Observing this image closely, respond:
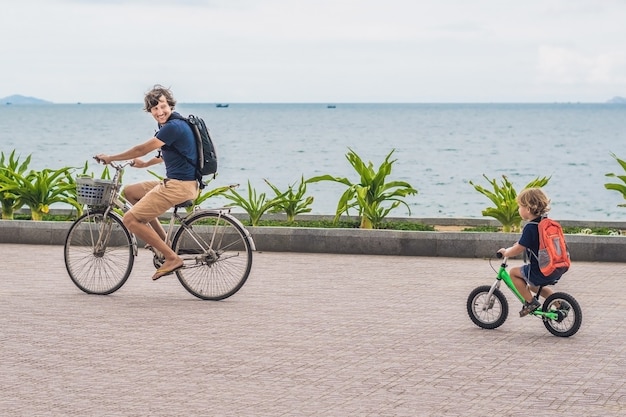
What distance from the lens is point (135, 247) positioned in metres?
10.9

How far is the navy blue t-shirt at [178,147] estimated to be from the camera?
1057 centimetres

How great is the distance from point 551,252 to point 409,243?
5215 mm

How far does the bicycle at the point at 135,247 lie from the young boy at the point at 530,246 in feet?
8.22

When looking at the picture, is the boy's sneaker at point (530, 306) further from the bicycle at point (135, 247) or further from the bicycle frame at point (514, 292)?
the bicycle at point (135, 247)

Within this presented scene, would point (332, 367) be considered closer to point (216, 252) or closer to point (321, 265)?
point (216, 252)

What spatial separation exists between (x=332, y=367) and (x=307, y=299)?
3.03m

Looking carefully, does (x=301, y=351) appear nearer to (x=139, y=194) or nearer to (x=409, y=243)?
(x=139, y=194)

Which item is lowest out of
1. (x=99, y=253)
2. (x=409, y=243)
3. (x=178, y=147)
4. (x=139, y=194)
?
(x=99, y=253)

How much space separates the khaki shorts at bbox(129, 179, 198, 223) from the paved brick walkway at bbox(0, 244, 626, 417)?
78cm

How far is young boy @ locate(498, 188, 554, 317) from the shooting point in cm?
925

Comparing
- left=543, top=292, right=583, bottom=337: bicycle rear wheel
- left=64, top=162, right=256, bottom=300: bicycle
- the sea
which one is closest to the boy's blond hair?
left=543, top=292, right=583, bottom=337: bicycle rear wheel

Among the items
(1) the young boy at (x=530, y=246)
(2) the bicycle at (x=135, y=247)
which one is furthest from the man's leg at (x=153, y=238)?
(1) the young boy at (x=530, y=246)

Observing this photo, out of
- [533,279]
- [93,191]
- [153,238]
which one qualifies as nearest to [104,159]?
[93,191]

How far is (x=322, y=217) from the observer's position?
56.7ft
